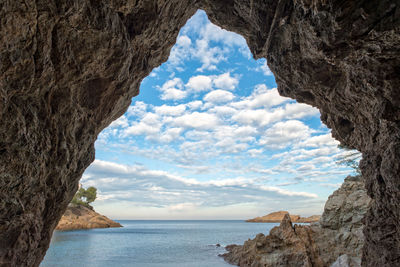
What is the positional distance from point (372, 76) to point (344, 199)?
1751 centimetres

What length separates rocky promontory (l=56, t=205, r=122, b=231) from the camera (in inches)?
3096

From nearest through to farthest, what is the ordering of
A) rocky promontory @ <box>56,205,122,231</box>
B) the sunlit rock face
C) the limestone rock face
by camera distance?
the sunlit rock face
the limestone rock face
rocky promontory @ <box>56,205,122,231</box>

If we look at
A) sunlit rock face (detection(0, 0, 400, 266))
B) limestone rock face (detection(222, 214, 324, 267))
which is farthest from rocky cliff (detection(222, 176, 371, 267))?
sunlit rock face (detection(0, 0, 400, 266))

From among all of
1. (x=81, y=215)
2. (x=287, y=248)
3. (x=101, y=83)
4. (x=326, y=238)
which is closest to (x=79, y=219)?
(x=81, y=215)

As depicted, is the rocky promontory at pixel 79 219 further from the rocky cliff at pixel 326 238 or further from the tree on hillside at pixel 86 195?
the rocky cliff at pixel 326 238

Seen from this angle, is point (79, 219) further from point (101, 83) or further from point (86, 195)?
point (101, 83)

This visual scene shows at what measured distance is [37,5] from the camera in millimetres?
5375

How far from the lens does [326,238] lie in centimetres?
1877

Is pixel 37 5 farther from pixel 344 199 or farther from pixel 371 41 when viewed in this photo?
pixel 344 199

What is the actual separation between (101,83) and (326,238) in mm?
20141

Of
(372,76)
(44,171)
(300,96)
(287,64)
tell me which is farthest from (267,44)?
(44,171)

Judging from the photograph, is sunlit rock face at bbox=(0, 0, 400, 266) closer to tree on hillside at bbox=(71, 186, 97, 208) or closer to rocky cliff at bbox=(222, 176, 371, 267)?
rocky cliff at bbox=(222, 176, 371, 267)

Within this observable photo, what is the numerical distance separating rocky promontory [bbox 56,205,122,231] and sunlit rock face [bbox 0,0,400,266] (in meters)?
83.1

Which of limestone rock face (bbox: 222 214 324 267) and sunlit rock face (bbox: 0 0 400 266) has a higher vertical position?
sunlit rock face (bbox: 0 0 400 266)
